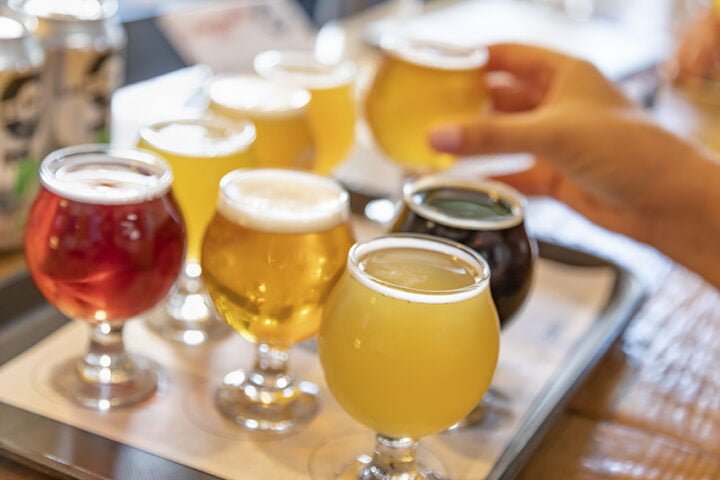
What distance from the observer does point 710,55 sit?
2758 millimetres

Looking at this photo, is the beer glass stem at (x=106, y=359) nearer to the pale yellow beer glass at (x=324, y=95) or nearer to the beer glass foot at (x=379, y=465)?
the beer glass foot at (x=379, y=465)

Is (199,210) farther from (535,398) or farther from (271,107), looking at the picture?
(535,398)

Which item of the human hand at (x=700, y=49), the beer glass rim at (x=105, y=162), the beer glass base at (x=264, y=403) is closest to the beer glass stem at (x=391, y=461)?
the beer glass base at (x=264, y=403)

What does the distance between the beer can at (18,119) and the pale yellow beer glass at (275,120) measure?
A: 26cm

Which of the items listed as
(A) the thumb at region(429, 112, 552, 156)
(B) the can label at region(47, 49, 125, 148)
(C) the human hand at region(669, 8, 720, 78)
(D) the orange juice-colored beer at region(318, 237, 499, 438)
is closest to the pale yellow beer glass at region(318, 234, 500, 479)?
(D) the orange juice-colored beer at region(318, 237, 499, 438)

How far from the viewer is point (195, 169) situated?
1.25 metres

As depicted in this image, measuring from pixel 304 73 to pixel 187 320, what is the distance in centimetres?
55

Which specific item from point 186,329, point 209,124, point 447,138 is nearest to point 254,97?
point 209,124

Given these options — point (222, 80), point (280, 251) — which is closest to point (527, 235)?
point (280, 251)

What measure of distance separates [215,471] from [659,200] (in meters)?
0.84

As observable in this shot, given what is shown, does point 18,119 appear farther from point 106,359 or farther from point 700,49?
point 700,49

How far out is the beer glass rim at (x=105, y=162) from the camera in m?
1.01

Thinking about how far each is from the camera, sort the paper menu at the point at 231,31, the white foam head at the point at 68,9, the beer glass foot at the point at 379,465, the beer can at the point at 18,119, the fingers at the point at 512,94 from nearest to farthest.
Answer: the beer glass foot at the point at 379,465, the beer can at the point at 18,119, the white foam head at the point at 68,9, the fingers at the point at 512,94, the paper menu at the point at 231,31

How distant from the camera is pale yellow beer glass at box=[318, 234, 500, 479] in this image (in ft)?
3.02
